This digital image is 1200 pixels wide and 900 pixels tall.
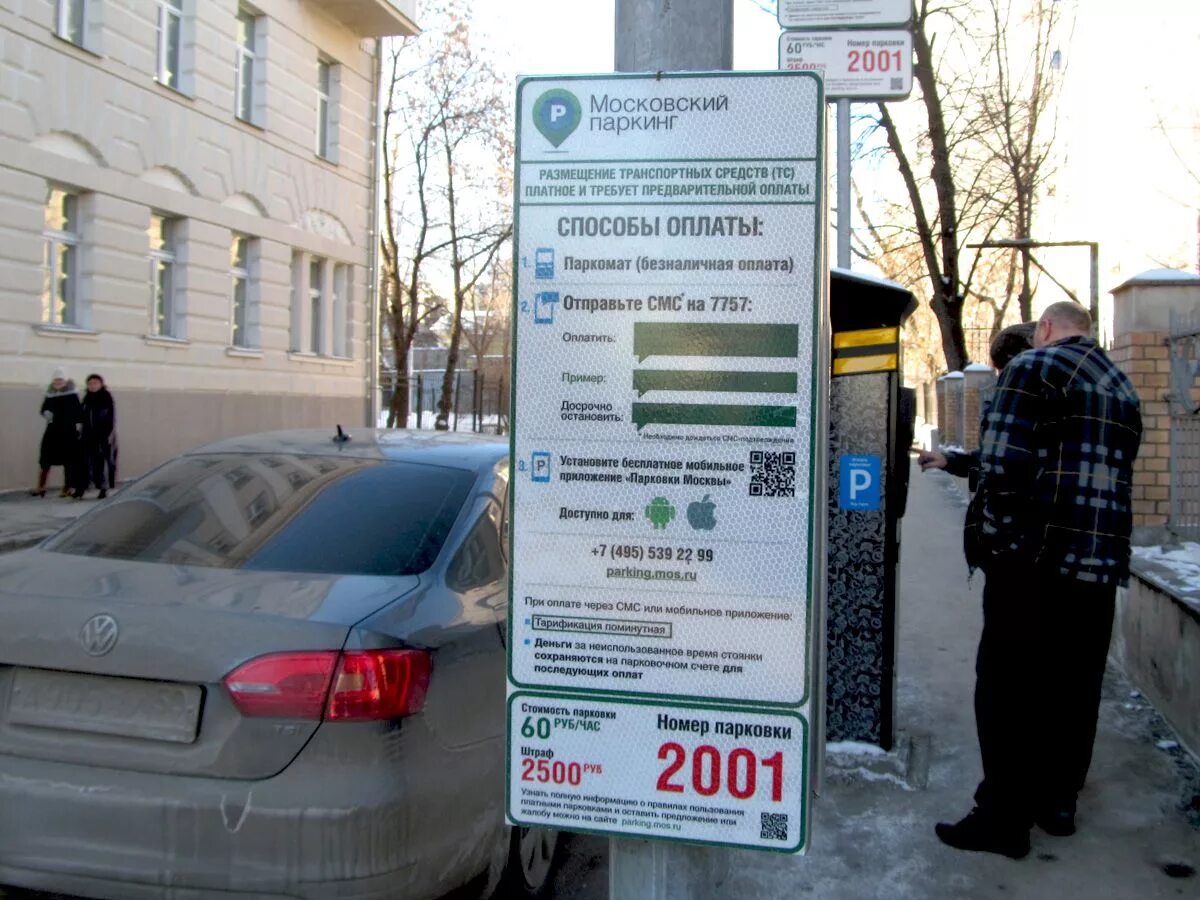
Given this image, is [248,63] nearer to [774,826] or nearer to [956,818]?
[956,818]

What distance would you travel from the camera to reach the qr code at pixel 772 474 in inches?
93.5

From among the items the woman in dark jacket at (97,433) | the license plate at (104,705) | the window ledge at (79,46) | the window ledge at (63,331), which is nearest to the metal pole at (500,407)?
the window ledge at (63,331)

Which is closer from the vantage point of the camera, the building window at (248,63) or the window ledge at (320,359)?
the building window at (248,63)

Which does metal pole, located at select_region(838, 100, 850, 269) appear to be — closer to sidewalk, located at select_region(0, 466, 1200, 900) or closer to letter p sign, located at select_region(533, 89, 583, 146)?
sidewalk, located at select_region(0, 466, 1200, 900)

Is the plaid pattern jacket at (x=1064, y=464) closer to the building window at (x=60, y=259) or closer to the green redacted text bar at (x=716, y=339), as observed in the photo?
the green redacted text bar at (x=716, y=339)

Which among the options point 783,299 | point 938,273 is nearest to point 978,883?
point 783,299

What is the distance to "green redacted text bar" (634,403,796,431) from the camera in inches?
93.6

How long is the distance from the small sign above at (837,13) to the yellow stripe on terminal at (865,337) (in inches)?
71.8

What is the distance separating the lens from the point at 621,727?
2479 mm

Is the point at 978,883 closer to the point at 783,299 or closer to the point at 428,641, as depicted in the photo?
the point at 428,641

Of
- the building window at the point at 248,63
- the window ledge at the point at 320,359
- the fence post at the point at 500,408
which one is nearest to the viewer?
the building window at the point at 248,63

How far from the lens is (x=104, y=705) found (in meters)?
3.07

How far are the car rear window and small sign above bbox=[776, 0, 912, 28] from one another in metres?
3.00

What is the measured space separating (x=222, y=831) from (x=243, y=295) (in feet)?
64.4
